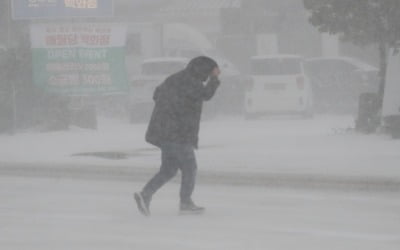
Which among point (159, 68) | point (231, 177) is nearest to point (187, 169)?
point (231, 177)

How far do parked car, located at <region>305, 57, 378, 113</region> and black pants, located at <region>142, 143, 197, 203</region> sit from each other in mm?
18742

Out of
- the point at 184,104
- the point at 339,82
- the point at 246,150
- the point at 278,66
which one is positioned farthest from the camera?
the point at 339,82

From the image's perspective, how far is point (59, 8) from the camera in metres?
25.2

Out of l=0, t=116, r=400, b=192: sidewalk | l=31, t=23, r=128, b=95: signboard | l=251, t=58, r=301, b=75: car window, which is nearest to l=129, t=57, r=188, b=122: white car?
l=251, t=58, r=301, b=75: car window

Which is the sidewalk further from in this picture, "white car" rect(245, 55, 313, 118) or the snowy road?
"white car" rect(245, 55, 313, 118)

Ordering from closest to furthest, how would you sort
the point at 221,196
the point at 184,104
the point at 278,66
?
1. the point at 184,104
2. the point at 221,196
3. the point at 278,66

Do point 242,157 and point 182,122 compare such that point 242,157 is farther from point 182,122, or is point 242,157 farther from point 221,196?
point 182,122

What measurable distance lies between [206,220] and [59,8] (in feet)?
47.5

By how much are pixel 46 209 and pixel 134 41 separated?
75.5 feet

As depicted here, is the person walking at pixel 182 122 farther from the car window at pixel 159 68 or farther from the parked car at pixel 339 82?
the parked car at pixel 339 82

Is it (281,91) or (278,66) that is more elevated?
(278,66)

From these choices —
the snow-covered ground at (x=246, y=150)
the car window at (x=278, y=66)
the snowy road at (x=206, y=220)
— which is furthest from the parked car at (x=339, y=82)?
the snowy road at (x=206, y=220)

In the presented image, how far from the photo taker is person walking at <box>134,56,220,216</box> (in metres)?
11.8

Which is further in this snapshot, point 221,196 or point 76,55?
point 76,55
